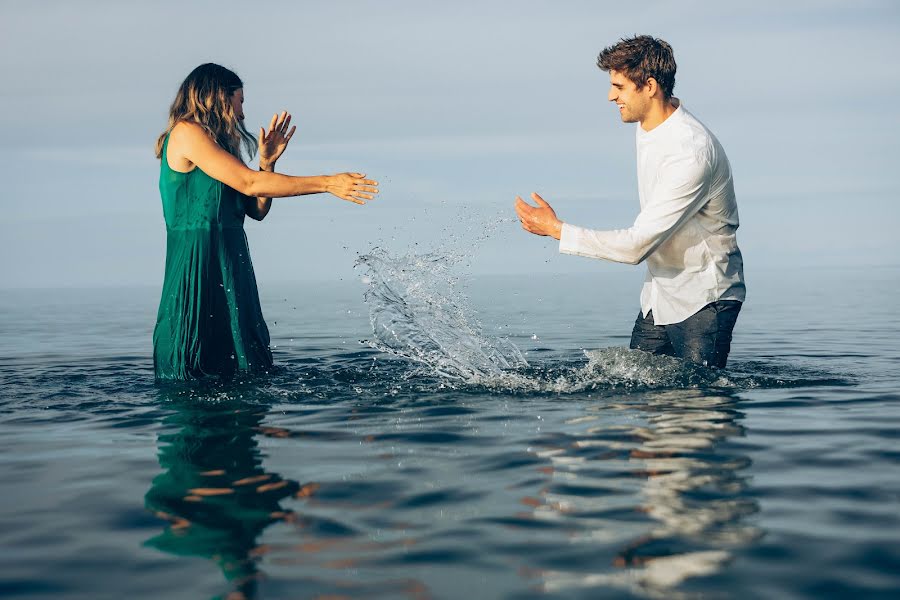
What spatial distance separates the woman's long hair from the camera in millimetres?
6492

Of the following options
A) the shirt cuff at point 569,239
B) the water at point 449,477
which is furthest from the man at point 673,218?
the water at point 449,477

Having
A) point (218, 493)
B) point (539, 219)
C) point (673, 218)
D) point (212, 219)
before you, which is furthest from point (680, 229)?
point (218, 493)

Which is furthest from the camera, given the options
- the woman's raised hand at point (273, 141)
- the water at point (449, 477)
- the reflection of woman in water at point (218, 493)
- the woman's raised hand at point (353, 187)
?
the woman's raised hand at point (273, 141)

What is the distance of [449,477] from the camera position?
452 cm

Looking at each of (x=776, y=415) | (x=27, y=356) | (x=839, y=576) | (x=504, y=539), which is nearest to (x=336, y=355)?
(x=27, y=356)

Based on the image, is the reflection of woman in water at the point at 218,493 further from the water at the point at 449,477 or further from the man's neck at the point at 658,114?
the man's neck at the point at 658,114

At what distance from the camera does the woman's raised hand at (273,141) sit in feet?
22.6

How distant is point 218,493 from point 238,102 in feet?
10.8

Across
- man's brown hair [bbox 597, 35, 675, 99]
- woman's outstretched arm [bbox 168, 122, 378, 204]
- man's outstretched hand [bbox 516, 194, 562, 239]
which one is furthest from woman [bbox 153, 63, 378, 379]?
man's brown hair [bbox 597, 35, 675, 99]

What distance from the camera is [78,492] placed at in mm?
4469

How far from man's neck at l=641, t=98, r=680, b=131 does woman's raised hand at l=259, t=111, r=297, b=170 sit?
8.36 feet

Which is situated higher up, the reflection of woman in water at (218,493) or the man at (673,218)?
the man at (673,218)

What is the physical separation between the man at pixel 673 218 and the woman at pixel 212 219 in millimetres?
1957

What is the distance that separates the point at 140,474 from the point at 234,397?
6.59ft
